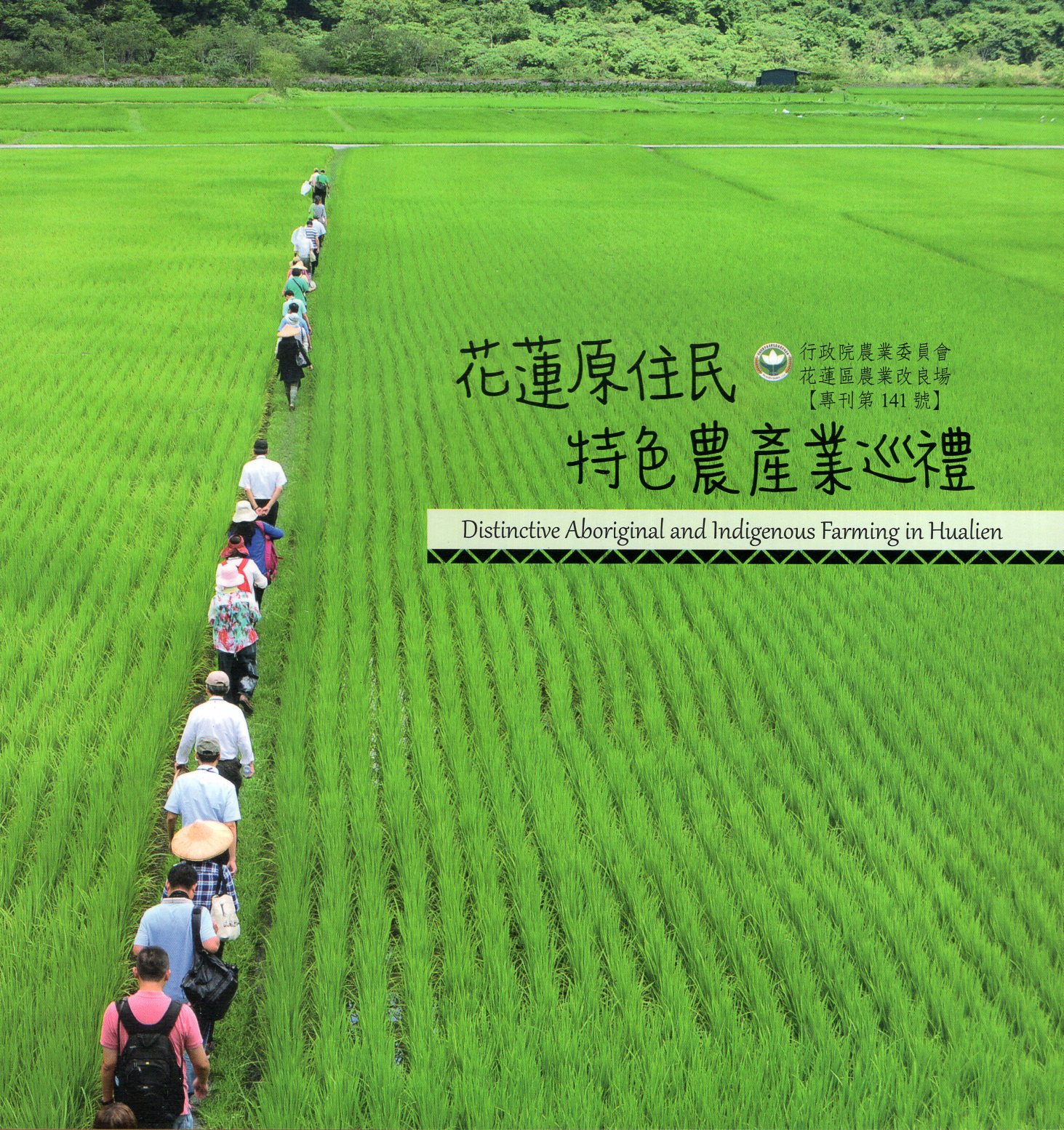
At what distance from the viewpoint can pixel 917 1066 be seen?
3350mm

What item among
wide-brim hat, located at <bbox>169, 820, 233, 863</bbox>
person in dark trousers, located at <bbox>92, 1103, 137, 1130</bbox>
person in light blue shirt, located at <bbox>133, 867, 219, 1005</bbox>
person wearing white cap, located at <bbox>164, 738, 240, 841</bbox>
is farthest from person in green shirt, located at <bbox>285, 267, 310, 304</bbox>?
person in dark trousers, located at <bbox>92, 1103, 137, 1130</bbox>

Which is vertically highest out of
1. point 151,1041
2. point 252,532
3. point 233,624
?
point 252,532

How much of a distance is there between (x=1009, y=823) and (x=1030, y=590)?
2680mm

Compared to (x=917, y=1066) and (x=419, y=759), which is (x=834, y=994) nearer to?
(x=917, y=1066)

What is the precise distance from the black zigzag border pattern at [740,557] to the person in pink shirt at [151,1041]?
14.5ft

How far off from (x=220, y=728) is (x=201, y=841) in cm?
79

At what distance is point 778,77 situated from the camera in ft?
128

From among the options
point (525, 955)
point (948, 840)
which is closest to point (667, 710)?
point (948, 840)

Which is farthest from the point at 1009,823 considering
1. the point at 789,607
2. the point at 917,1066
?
the point at 789,607

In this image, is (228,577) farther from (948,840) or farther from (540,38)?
(540,38)

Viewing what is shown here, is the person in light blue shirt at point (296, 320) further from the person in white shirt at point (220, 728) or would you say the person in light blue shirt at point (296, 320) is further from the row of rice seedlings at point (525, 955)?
the row of rice seedlings at point (525, 955)

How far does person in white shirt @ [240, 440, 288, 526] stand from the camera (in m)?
6.63

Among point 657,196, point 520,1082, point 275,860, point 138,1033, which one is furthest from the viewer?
point 657,196

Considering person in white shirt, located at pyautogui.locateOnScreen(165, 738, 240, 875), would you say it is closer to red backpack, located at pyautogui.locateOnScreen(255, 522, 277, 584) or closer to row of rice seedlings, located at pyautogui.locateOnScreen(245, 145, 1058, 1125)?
row of rice seedlings, located at pyautogui.locateOnScreen(245, 145, 1058, 1125)
